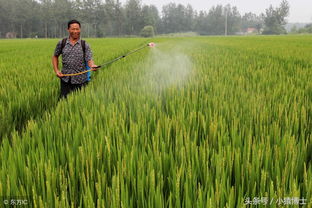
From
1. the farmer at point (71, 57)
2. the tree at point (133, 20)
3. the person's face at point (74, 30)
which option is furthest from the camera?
the tree at point (133, 20)

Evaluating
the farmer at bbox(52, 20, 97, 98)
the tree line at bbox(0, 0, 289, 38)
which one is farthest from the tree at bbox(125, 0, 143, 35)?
the farmer at bbox(52, 20, 97, 98)

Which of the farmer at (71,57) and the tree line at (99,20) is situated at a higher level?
the tree line at (99,20)

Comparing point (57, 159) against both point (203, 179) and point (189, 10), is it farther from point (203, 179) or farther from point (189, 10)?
point (189, 10)

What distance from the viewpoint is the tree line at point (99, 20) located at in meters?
67.9

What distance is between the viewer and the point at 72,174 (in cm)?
106


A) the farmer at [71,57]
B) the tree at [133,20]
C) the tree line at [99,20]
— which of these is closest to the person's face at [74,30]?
the farmer at [71,57]

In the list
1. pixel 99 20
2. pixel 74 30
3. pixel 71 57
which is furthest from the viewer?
pixel 99 20

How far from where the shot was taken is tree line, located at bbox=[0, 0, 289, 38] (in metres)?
67.9

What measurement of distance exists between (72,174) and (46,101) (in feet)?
7.39

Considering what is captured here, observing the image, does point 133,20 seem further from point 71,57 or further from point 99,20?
point 71,57

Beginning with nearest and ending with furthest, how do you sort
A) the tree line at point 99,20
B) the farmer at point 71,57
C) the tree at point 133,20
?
the farmer at point 71,57, the tree line at point 99,20, the tree at point 133,20

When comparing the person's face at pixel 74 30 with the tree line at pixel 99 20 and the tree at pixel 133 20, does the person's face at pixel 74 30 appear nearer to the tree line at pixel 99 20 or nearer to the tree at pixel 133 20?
the tree line at pixel 99 20

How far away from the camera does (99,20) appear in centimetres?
7788

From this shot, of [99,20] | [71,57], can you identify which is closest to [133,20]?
[99,20]
